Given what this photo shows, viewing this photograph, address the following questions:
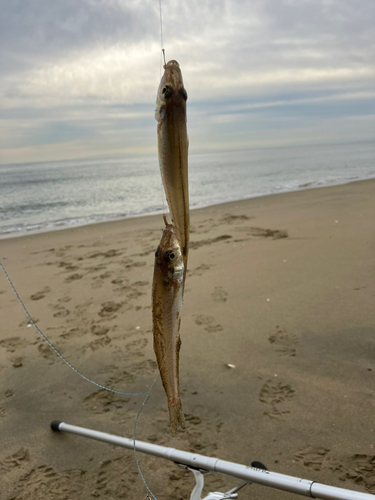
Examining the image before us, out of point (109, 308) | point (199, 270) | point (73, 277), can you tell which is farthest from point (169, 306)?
point (73, 277)

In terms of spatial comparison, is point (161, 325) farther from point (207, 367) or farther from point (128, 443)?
point (207, 367)

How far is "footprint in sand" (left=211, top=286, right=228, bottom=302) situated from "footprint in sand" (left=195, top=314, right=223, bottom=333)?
0.53 meters

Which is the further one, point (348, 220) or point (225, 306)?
point (348, 220)

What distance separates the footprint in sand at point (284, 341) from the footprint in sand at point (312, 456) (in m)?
1.25

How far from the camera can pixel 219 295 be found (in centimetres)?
588

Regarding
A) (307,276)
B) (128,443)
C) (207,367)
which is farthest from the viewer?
(307,276)

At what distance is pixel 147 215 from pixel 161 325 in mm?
15051

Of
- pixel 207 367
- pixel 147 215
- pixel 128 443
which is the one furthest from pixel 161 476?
pixel 147 215

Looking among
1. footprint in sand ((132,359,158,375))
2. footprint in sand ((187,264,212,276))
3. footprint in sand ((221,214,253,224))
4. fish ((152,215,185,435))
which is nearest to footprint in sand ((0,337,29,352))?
footprint in sand ((132,359,158,375))

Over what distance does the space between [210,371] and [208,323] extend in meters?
1.01

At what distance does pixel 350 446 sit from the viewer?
9.73 feet

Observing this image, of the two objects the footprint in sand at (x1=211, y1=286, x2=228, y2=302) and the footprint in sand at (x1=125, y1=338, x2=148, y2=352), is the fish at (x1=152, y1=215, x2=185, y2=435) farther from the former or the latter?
the footprint in sand at (x1=211, y1=286, x2=228, y2=302)

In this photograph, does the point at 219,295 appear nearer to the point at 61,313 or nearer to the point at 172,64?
the point at 61,313

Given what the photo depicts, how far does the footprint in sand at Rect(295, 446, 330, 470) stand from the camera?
113 inches
